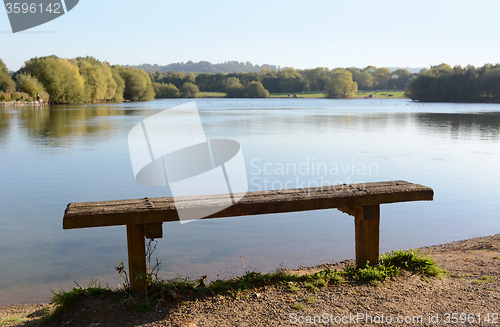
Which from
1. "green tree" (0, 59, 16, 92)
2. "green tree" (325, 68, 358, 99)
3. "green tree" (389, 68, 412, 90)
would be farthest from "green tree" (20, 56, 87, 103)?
"green tree" (389, 68, 412, 90)

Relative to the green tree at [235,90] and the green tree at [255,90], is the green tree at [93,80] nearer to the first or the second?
the green tree at [255,90]

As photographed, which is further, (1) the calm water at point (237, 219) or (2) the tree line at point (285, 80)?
(2) the tree line at point (285, 80)

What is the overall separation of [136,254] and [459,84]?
114 m

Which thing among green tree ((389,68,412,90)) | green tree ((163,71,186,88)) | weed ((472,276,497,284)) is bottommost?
weed ((472,276,497,284))

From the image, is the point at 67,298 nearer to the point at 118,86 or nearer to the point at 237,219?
the point at 237,219

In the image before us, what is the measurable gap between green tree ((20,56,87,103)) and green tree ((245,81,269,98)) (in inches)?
3684

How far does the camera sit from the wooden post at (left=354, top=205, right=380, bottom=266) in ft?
13.5

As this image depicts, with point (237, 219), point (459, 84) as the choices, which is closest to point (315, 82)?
point (459, 84)

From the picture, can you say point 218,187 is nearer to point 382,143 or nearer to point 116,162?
point 116,162

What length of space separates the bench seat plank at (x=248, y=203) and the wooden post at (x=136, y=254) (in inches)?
6.3

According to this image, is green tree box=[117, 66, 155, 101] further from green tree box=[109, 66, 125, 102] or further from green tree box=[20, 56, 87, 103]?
green tree box=[20, 56, 87, 103]

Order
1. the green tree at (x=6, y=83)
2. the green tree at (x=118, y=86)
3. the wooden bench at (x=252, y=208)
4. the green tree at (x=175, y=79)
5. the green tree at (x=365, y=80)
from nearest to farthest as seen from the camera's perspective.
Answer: the wooden bench at (x=252, y=208) < the green tree at (x=6, y=83) < the green tree at (x=118, y=86) < the green tree at (x=175, y=79) < the green tree at (x=365, y=80)

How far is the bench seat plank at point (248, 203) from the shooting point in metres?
3.36

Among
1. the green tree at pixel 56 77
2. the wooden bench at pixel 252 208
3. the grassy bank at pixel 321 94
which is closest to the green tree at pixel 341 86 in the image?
the grassy bank at pixel 321 94
